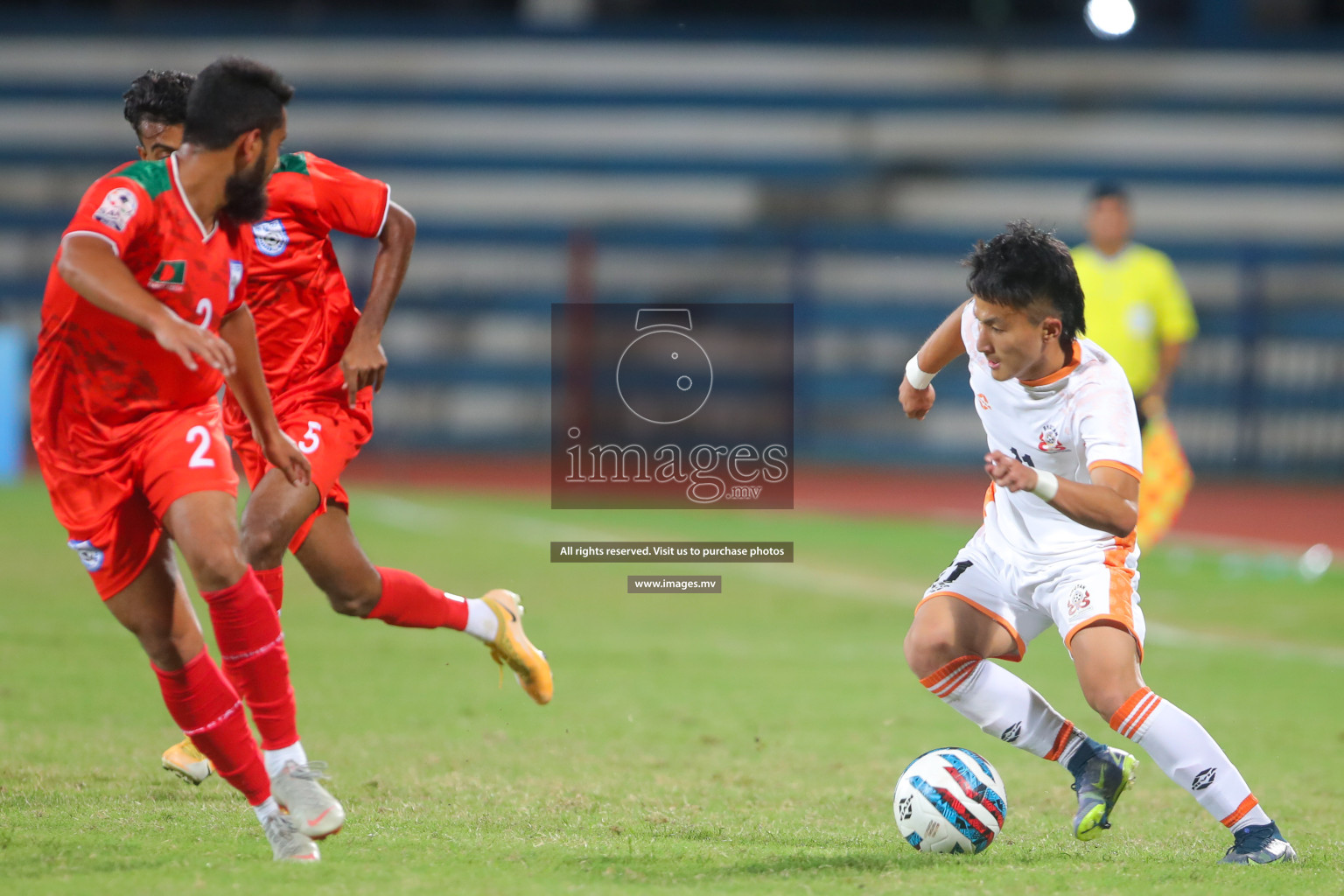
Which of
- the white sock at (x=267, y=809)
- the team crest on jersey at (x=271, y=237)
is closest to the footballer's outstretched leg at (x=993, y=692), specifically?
the white sock at (x=267, y=809)

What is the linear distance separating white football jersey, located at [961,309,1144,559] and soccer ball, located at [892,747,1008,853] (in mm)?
734

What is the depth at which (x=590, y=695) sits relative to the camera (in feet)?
24.2

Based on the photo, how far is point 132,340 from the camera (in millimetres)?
4027

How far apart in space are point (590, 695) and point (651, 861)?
3234 millimetres

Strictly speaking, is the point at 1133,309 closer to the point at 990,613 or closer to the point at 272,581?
the point at 990,613

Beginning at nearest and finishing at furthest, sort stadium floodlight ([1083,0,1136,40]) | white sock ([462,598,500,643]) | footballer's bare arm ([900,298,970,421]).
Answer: footballer's bare arm ([900,298,970,421]) → white sock ([462,598,500,643]) → stadium floodlight ([1083,0,1136,40])

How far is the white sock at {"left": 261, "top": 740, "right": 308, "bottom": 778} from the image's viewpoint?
13.2ft

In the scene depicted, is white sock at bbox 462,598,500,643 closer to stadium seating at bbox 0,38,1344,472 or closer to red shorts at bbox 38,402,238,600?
red shorts at bbox 38,402,238,600

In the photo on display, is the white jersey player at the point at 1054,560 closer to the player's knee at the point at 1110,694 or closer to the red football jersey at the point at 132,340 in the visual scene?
the player's knee at the point at 1110,694

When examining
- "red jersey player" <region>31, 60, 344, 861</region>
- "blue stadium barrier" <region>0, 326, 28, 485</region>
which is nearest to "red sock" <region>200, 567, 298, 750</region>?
"red jersey player" <region>31, 60, 344, 861</region>

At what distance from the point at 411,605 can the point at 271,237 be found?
1.40 meters

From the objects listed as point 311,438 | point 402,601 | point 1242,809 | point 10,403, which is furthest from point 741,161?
point 1242,809

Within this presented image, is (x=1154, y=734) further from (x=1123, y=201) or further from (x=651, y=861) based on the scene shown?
(x=1123, y=201)

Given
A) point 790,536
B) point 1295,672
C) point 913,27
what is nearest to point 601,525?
point 790,536
